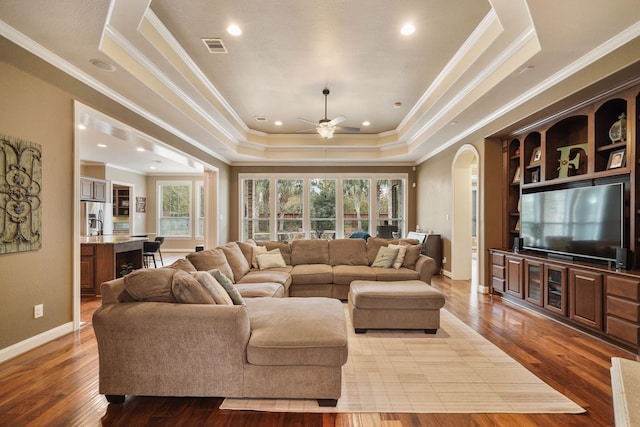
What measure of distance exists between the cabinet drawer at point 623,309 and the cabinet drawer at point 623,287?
1.9 inches

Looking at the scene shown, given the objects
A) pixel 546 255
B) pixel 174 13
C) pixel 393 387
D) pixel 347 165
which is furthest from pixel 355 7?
pixel 347 165

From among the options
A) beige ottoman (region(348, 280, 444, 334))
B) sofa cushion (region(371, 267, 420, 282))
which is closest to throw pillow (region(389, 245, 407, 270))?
sofa cushion (region(371, 267, 420, 282))

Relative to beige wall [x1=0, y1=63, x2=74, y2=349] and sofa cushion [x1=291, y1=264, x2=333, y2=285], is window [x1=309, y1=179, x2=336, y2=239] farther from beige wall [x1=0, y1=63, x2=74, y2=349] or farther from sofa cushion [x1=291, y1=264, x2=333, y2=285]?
beige wall [x1=0, y1=63, x2=74, y2=349]

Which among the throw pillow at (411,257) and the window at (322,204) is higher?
the window at (322,204)

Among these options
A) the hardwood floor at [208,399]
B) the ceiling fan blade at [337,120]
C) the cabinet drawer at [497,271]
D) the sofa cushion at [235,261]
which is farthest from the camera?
the cabinet drawer at [497,271]

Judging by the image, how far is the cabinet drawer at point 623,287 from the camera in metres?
2.82

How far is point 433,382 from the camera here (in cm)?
238

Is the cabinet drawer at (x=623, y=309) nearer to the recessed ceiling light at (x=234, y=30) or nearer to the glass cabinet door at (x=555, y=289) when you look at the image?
the glass cabinet door at (x=555, y=289)

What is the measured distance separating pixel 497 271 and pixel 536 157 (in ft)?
5.75

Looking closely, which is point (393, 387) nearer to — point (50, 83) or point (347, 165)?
point (50, 83)

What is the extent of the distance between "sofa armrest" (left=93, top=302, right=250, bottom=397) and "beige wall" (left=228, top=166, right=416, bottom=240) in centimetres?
656

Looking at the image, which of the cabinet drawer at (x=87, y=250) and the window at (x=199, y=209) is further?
the window at (x=199, y=209)

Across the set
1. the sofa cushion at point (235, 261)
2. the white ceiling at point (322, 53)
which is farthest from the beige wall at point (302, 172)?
the sofa cushion at point (235, 261)

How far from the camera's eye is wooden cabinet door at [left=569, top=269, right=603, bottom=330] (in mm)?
3209
